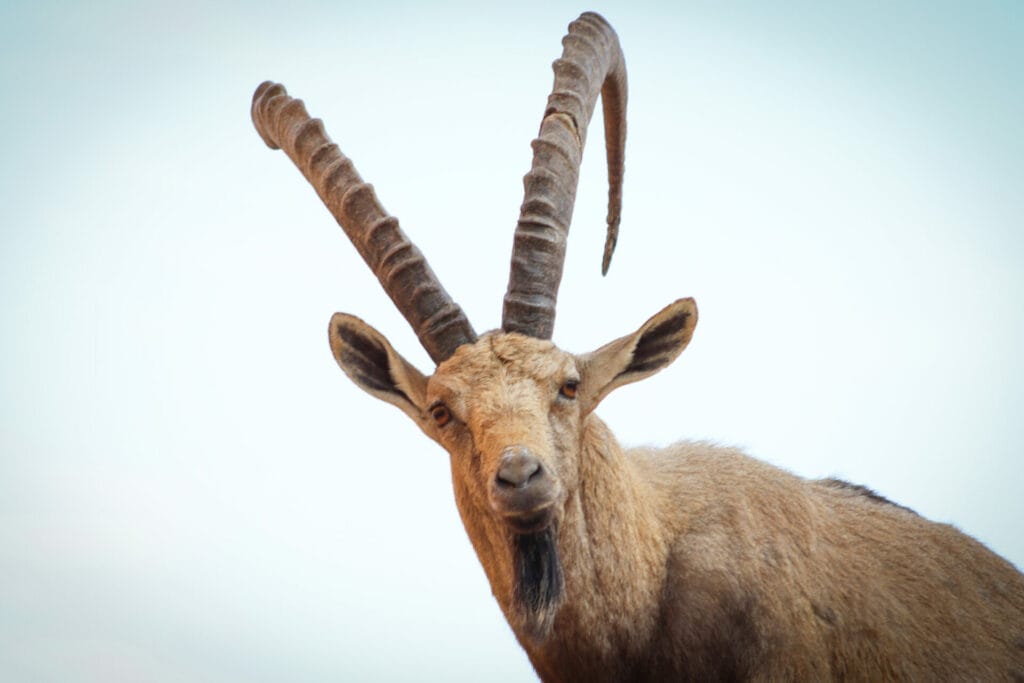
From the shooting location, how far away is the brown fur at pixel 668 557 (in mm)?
5168

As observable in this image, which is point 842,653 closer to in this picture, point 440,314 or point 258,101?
point 440,314

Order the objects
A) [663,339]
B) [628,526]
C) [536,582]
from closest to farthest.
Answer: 1. [536,582]
2. [628,526]
3. [663,339]

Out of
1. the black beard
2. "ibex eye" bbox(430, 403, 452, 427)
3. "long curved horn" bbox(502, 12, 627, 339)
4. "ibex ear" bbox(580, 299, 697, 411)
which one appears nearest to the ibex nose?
the black beard

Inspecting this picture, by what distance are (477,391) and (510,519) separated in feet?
2.60

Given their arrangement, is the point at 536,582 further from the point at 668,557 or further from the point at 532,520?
the point at 668,557

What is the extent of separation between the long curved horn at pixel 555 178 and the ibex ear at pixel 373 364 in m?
0.65

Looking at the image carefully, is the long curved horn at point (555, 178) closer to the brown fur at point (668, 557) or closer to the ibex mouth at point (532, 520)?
the brown fur at point (668, 557)

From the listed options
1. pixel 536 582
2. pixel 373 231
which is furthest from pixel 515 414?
pixel 373 231

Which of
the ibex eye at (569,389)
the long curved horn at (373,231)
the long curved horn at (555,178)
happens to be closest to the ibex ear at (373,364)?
the long curved horn at (373,231)

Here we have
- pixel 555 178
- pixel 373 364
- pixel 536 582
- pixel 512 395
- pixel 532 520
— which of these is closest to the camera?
pixel 532 520

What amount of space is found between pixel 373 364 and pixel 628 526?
183 centimetres

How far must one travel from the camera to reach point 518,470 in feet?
15.3

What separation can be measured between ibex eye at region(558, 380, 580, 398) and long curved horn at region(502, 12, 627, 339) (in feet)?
1.58

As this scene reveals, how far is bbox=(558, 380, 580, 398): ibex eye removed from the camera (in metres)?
A: 5.44
